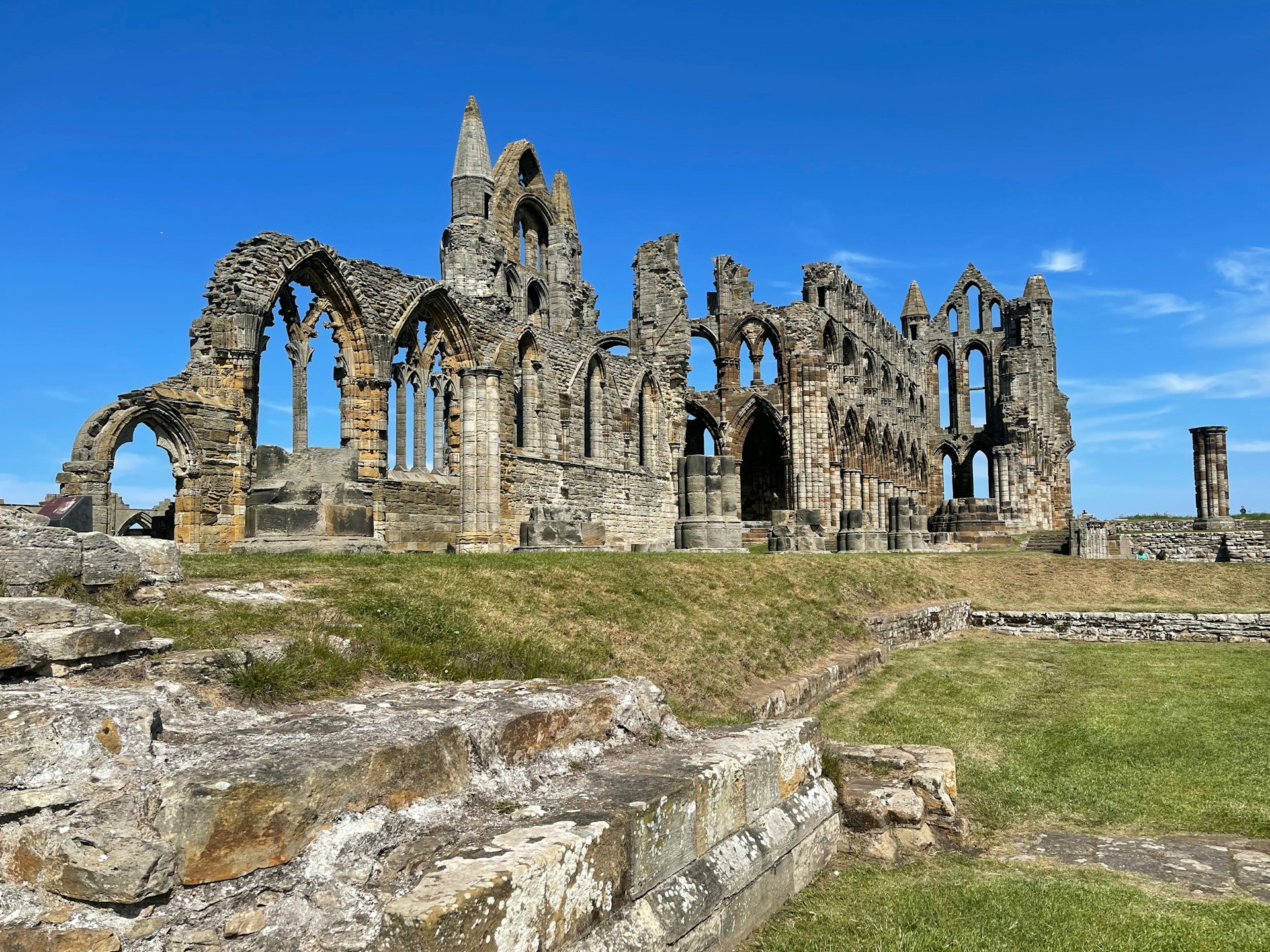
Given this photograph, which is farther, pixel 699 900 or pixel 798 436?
pixel 798 436

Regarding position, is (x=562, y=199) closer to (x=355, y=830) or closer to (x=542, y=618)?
(x=542, y=618)

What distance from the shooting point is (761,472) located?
40.6 m

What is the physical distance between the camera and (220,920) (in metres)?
2.28

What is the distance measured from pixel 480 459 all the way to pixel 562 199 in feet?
62.9

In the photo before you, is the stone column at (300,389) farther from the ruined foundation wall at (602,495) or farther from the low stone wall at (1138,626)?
the low stone wall at (1138,626)

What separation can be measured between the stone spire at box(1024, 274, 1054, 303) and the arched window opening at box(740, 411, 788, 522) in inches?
890

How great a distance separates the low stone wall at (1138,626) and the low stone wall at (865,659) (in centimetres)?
108

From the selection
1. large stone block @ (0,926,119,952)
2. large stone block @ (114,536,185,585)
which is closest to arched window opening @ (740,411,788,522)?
large stone block @ (114,536,185,585)

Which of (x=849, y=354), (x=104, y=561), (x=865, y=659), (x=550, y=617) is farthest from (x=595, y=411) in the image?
(x=849, y=354)

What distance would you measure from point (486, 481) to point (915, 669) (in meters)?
9.94

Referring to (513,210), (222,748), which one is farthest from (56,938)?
(513,210)

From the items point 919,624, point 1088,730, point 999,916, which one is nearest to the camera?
point 999,916

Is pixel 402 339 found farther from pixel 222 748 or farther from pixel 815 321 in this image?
pixel 815 321

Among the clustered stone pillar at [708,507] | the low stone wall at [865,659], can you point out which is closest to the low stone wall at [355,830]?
the low stone wall at [865,659]
